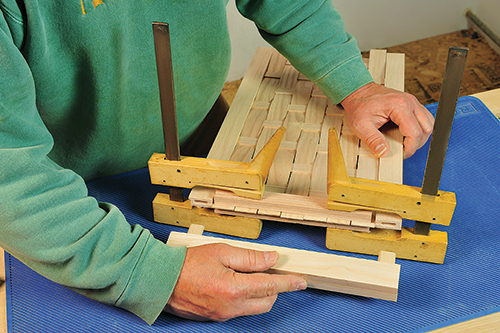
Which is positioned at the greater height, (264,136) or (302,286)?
(264,136)

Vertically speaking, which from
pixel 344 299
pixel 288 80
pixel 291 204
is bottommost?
pixel 344 299

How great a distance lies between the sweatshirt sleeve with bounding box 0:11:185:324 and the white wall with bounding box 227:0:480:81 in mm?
1986

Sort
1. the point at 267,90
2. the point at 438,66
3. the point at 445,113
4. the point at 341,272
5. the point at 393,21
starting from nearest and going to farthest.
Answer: the point at 445,113 → the point at 341,272 → the point at 267,90 → the point at 438,66 → the point at 393,21

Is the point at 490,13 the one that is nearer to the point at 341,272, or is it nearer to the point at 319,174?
the point at 319,174

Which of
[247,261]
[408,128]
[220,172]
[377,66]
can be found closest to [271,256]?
[247,261]

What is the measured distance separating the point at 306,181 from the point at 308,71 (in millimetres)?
291

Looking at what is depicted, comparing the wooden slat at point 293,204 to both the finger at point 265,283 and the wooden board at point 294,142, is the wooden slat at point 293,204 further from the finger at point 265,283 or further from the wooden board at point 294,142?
the finger at point 265,283

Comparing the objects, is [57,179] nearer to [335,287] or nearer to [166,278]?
[166,278]

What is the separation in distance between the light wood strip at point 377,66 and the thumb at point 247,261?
1.79 ft

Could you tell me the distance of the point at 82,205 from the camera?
25.9 inches

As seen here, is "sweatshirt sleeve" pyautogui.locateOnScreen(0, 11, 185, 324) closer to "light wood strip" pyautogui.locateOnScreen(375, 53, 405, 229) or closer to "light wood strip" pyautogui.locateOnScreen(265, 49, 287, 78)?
"light wood strip" pyautogui.locateOnScreen(375, 53, 405, 229)

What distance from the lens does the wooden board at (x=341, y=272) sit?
70 cm

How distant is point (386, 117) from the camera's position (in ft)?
2.98

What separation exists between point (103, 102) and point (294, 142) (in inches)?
13.9
